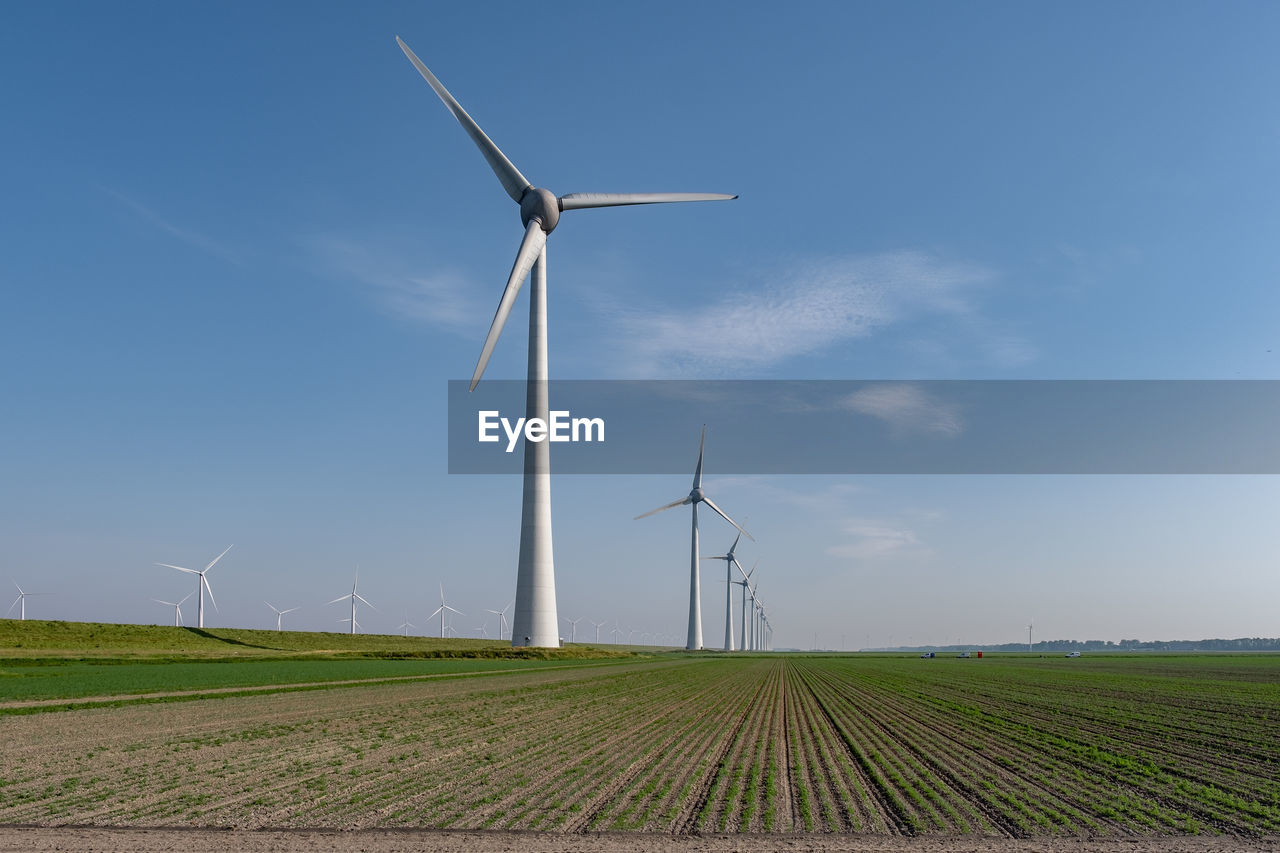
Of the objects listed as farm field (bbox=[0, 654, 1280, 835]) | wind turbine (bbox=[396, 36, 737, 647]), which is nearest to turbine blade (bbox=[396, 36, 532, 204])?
wind turbine (bbox=[396, 36, 737, 647])

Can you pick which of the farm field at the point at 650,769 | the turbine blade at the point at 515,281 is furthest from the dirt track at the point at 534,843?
the turbine blade at the point at 515,281

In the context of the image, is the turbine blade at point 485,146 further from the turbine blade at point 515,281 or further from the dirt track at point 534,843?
the dirt track at point 534,843

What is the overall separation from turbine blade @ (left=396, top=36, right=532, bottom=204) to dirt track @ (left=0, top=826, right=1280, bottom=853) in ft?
260

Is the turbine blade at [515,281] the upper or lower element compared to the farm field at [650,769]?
upper

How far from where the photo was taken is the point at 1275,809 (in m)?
20.2

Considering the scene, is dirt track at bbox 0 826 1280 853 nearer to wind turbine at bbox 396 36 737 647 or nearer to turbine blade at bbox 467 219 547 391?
turbine blade at bbox 467 219 547 391

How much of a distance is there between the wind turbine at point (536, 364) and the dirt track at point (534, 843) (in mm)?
72370

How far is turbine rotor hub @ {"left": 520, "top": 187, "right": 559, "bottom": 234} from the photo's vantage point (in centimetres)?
9038

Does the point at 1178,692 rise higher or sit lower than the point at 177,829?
lower

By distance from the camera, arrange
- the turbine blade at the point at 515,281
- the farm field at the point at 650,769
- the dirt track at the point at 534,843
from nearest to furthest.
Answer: the dirt track at the point at 534,843 < the farm field at the point at 650,769 < the turbine blade at the point at 515,281

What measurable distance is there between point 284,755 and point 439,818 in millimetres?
10268

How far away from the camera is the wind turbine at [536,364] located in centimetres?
8944

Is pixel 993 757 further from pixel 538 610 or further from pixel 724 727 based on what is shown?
pixel 538 610

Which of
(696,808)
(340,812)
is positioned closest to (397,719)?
(340,812)
